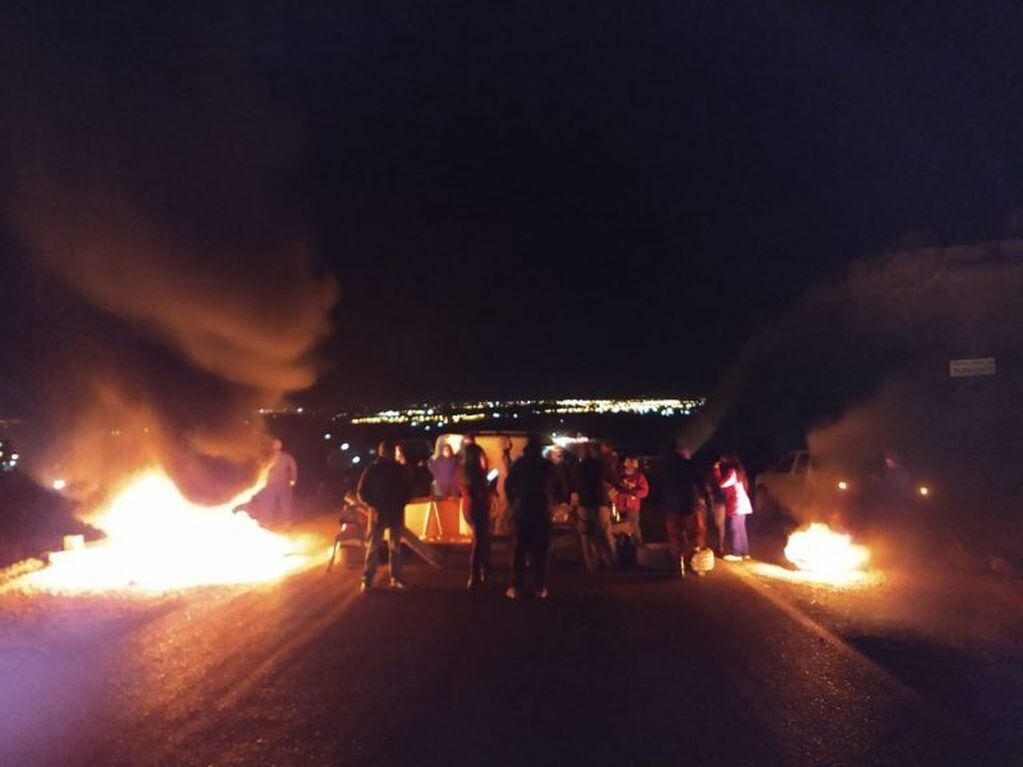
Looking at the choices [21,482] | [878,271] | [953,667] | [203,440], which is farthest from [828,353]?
[953,667]

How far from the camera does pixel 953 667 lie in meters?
7.63

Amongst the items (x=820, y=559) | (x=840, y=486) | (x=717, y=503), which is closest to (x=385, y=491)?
(x=717, y=503)

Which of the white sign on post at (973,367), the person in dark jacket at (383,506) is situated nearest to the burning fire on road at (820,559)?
the person in dark jacket at (383,506)

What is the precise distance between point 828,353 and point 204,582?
28481mm

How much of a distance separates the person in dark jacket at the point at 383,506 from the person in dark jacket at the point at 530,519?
4.27ft

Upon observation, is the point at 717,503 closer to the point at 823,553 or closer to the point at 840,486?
the point at 823,553

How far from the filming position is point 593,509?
11938 mm

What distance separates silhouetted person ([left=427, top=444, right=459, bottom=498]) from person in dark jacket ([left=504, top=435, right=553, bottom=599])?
98.4 inches

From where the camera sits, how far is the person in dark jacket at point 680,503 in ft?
39.5

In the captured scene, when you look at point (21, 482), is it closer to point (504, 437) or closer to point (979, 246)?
point (504, 437)

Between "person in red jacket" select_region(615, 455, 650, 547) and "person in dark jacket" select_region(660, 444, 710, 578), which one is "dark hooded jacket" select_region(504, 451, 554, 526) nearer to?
"person in dark jacket" select_region(660, 444, 710, 578)

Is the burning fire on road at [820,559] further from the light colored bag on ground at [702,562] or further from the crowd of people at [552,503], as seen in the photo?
the crowd of people at [552,503]

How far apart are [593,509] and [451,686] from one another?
504 cm

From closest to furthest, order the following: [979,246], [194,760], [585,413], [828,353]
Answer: [194,760] → [979,246] → [828,353] → [585,413]
